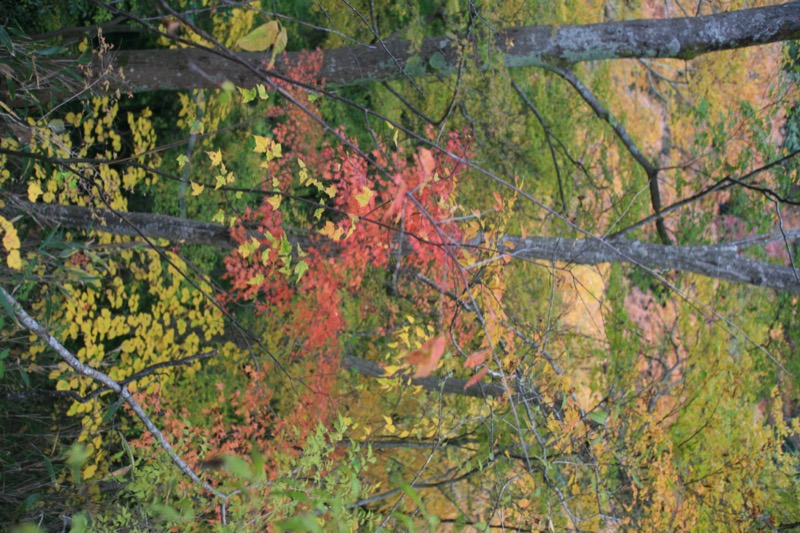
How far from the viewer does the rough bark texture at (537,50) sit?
4.25 meters

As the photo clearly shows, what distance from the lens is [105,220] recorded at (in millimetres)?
4531

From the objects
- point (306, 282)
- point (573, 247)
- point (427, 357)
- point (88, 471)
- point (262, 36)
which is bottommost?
point (88, 471)

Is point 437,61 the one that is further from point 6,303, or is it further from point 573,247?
point 6,303

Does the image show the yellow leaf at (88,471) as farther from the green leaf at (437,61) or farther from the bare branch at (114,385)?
the green leaf at (437,61)

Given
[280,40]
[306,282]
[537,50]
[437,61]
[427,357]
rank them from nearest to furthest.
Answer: [427,357]
[280,40]
[537,50]
[437,61]
[306,282]

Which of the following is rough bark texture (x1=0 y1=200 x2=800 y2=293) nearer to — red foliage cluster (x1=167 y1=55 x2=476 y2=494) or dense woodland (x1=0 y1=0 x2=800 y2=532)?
dense woodland (x1=0 y1=0 x2=800 y2=532)

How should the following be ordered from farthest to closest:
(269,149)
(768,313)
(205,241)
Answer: (768,313) → (205,241) → (269,149)

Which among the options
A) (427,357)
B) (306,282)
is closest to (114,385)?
(427,357)

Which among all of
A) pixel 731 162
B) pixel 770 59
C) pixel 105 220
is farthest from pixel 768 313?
pixel 105 220

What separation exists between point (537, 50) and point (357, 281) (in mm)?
2838

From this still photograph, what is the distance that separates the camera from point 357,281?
21.6 ft

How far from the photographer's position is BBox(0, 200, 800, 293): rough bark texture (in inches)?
164

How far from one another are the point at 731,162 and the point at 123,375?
8.62 m

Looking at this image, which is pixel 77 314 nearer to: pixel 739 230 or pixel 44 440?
pixel 44 440
